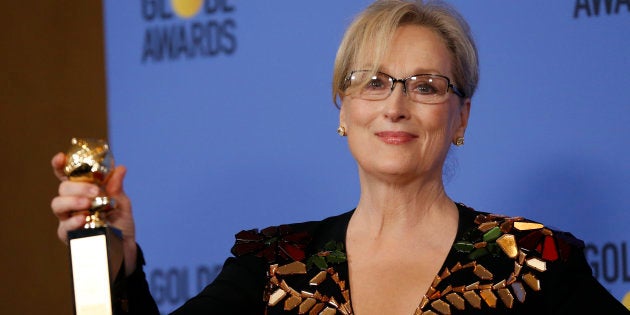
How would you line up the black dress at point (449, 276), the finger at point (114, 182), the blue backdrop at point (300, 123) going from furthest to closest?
1. the blue backdrop at point (300, 123)
2. the black dress at point (449, 276)
3. the finger at point (114, 182)

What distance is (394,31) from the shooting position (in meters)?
2.31

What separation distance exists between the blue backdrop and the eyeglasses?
37cm

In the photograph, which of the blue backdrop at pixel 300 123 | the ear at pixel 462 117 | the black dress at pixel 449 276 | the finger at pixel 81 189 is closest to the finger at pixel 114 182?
the finger at pixel 81 189

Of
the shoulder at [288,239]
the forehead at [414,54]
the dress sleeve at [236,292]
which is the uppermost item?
the forehead at [414,54]

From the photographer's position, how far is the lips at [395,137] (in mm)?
2262

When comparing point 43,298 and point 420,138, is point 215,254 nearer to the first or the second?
point 43,298

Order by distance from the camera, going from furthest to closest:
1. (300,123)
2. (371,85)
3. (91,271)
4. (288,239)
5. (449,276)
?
(300,123)
(288,239)
(371,85)
(449,276)
(91,271)

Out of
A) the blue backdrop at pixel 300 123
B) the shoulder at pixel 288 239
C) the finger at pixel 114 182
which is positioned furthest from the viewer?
the blue backdrop at pixel 300 123

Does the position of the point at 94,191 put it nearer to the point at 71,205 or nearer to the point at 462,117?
the point at 71,205

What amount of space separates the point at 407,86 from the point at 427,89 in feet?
0.16

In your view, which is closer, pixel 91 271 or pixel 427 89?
pixel 91 271

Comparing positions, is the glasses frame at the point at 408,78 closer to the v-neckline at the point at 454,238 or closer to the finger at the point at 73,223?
the v-neckline at the point at 454,238

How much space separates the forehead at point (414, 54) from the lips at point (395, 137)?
135mm

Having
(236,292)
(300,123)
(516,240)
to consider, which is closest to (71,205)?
(236,292)
